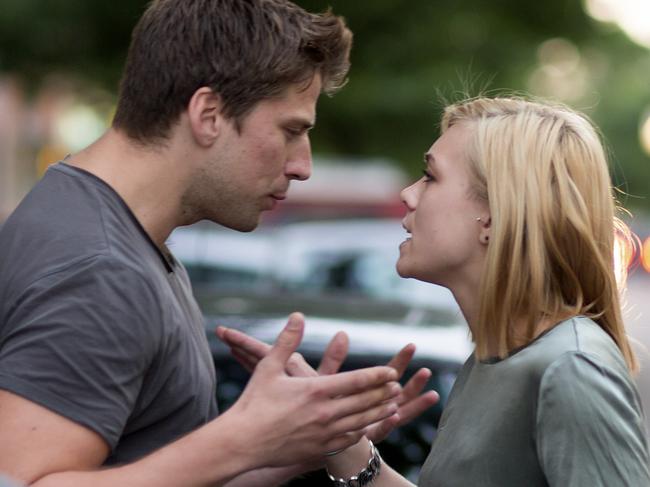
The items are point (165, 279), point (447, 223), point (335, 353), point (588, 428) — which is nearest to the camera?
point (588, 428)

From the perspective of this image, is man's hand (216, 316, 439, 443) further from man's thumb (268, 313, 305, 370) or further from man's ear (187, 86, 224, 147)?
man's ear (187, 86, 224, 147)

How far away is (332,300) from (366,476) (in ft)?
7.90

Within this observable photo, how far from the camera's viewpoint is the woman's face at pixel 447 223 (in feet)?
9.76

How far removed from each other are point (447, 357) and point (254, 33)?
1.54 m

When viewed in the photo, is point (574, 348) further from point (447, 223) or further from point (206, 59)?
point (206, 59)

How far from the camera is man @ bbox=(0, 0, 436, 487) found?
2561 mm

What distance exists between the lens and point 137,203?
2.95m

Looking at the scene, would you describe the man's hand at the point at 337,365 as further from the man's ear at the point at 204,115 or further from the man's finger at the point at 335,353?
the man's ear at the point at 204,115

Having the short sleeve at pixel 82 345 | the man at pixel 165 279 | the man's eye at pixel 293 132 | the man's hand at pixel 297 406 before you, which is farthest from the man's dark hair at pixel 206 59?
the man's hand at pixel 297 406

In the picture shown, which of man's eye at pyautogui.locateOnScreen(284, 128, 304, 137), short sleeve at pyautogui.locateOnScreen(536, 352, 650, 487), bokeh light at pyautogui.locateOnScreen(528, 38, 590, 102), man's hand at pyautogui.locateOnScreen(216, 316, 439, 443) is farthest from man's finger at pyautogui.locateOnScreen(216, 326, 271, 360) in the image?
bokeh light at pyautogui.locateOnScreen(528, 38, 590, 102)

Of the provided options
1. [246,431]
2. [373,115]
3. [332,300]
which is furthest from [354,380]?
[373,115]

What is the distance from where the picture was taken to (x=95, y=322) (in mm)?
2578

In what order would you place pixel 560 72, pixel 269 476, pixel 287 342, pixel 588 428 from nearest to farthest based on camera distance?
1. pixel 588 428
2. pixel 287 342
3. pixel 269 476
4. pixel 560 72

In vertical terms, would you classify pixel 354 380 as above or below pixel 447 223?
below
